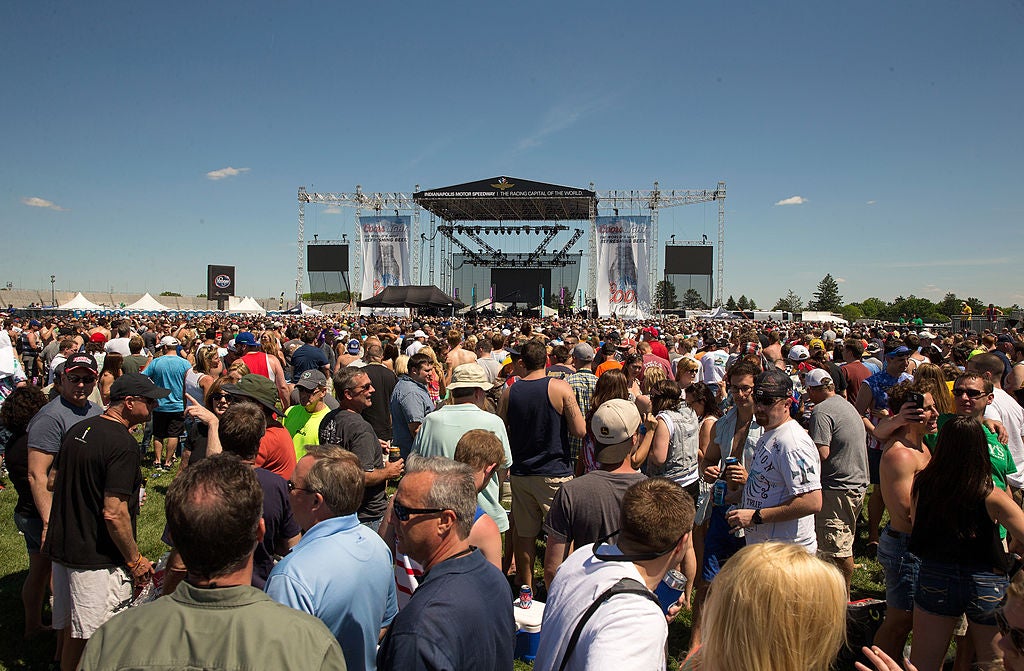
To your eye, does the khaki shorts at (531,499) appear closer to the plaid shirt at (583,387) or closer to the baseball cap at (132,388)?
the plaid shirt at (583,387)

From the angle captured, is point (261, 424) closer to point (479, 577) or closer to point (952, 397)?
point (479, 577)

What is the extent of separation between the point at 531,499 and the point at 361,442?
54.4 inches

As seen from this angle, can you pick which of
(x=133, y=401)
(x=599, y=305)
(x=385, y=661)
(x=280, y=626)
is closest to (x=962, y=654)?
(x=385, y=661)

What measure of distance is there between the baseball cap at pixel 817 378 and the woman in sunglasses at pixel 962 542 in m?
1.74

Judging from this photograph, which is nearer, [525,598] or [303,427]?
[525,598]

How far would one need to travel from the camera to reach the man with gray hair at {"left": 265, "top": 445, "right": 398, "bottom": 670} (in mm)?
1948

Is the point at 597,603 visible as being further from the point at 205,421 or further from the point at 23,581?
the point at 23,581

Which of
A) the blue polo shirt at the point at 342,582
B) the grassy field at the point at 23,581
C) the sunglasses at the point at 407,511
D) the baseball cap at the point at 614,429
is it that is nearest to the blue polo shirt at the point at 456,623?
the sunglasses at the point at 407,511

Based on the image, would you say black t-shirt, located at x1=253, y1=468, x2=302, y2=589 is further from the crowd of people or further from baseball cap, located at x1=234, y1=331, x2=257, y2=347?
baseball cap, located at x1=234, y1=331, x2=257, y2=347

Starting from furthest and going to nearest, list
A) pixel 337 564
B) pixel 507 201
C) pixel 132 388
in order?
pixel 507 201 → pixel 132 388 → pixel 337 564

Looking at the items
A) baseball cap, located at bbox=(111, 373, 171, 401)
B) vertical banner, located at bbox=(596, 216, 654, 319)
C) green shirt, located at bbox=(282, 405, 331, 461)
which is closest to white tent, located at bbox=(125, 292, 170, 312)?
vertical banner, located at bbox=(596, 216, 654, 319)

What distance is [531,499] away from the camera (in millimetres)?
4277

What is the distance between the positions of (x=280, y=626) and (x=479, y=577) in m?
0.60

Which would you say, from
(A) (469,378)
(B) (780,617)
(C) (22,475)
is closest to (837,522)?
(A) (469,378)
